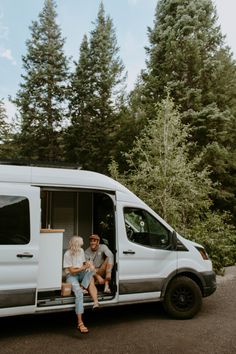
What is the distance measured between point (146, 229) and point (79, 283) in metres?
1.47

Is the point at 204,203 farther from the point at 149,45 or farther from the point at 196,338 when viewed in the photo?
the point at 149,45

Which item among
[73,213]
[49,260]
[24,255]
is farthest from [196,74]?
[24,255]

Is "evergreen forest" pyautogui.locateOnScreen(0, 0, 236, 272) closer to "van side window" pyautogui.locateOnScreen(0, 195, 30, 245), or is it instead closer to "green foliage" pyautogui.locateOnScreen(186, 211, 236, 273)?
"green foliage" pyautogui.locateOnScreen(186, 211, 236, 273)

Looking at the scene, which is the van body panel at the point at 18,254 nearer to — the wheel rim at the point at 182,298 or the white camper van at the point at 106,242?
the white camper van at the point at 106,242

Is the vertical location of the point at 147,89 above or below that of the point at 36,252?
above

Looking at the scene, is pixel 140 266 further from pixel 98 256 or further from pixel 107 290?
pixel 98 256

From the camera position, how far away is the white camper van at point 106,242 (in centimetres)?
555

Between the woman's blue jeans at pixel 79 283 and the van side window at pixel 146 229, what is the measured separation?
1.03 metres

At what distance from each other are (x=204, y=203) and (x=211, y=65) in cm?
1113

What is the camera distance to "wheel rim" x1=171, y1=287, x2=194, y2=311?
6723mm

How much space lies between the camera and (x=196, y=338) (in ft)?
18.9

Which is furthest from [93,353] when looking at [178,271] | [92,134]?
[92,134]

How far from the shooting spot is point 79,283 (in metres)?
6.36

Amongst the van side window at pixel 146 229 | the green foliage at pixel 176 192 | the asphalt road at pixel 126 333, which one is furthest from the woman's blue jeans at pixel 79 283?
the green foliage at pixel 176 192
